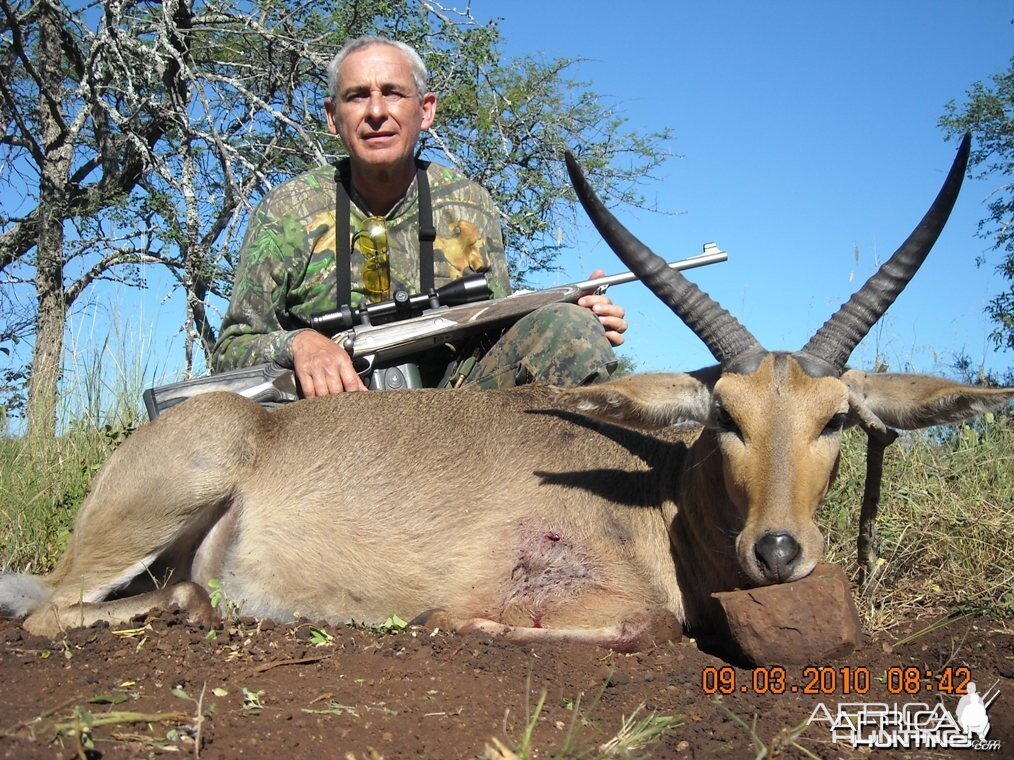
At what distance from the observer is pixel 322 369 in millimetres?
5555

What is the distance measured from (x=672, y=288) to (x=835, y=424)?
3.27ft

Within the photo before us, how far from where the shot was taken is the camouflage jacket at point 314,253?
21.4 feet

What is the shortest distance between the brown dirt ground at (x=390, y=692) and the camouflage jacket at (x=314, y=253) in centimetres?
259

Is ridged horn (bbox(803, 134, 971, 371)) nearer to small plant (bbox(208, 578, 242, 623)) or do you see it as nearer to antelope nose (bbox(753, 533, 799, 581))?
antelope nose (bbox(753, 533, 799, 581))

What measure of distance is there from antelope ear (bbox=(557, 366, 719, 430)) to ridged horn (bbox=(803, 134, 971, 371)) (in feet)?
1.67

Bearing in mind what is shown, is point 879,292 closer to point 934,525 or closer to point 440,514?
point 934,525

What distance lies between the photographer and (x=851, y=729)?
11.1 ft

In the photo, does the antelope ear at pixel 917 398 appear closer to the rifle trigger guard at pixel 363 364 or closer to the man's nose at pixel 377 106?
the rifle trigger guard at pixel 363 364

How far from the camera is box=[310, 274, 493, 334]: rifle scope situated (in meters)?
6.13

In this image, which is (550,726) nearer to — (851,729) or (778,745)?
(778,745)

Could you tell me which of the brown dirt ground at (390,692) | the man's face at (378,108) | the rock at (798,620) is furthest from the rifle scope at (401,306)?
the rock at (798,620)

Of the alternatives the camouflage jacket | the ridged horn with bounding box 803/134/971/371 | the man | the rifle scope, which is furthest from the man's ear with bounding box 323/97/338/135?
the ridged horn with bounding box 803/134/971/371

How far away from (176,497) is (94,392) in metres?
3.47

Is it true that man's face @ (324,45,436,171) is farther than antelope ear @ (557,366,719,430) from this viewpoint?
Yes
